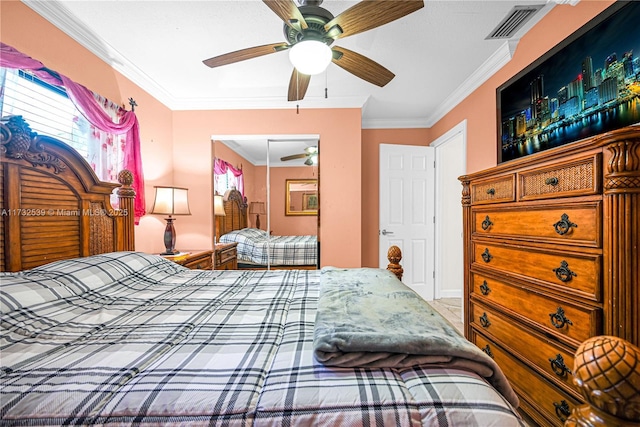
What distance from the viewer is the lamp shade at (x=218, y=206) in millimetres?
3291

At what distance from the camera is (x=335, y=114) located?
10.5 ft

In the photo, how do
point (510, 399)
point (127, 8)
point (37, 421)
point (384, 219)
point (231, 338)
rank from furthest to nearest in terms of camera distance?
point (384, 219)
point (127, 8)
point (231, 338)
point (510, 399)
point (37, 421)

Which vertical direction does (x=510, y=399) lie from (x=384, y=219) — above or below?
below

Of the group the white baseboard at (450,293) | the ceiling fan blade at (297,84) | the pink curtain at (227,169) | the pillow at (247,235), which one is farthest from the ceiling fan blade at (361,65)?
the white baseboard at (450,293)

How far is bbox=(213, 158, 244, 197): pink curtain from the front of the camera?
3.30 meters

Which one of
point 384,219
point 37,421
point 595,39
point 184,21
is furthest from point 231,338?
point 384,219

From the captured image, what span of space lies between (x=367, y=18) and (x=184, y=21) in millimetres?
1383

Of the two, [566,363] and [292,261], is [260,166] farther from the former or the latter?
[566,363]

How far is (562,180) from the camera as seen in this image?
1182mm

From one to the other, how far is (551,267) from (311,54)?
1612 mm

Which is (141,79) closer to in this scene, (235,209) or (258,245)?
(235,209)

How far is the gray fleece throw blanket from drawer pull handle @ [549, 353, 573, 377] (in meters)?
0.63

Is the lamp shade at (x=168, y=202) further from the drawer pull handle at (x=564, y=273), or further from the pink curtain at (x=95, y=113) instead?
the drawer pull handle at (x=564, y=273)

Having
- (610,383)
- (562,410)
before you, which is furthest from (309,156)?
(610,383)
